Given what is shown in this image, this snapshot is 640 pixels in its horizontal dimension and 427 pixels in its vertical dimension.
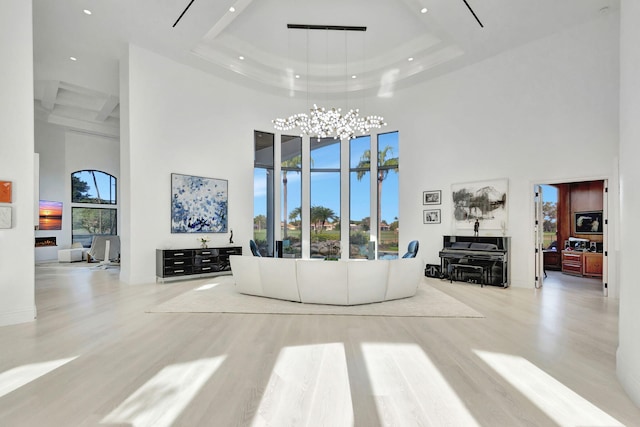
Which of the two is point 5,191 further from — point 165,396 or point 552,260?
point 552,260

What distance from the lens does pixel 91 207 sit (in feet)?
40.0

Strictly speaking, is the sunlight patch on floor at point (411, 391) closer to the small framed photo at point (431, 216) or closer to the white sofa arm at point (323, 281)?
the white sofa arm at point (323, 281)

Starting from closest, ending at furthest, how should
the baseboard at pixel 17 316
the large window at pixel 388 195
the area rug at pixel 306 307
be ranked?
the baseboard at pixel 17 316 → the area rug at pixel 306 307 → the large window at pixel 388 195

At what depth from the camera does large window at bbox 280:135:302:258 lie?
32.8 ft

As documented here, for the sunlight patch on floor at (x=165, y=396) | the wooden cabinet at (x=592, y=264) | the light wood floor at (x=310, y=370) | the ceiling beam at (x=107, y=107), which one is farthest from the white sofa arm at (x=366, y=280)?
the ceiling beam at (x=107, y=107)

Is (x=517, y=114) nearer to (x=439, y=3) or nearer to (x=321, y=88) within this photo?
(x=439, y=3)

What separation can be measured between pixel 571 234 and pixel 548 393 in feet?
27.3

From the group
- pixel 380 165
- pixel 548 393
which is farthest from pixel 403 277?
pixel 380 165

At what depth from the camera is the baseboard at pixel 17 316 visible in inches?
162

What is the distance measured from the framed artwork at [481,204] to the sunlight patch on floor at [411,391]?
5.05 metres

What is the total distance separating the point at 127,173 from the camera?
22.7 ft

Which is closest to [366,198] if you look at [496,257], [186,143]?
[496,257]

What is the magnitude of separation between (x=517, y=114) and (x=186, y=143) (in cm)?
740

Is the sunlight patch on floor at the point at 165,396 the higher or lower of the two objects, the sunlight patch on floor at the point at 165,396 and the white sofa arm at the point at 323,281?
the lower
